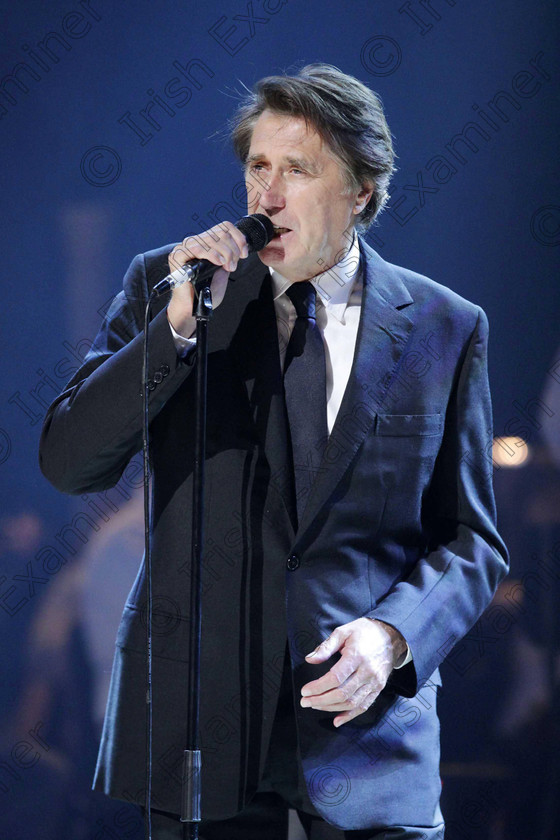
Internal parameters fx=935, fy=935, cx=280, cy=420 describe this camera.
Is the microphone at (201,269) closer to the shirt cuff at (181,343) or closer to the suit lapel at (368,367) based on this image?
the shirt cuff at (181,343)

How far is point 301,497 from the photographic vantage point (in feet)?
4.95

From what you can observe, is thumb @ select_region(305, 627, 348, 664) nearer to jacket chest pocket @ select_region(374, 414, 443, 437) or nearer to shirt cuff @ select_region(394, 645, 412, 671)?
shirt cuff @ select_region(394, 645, 412, 671)

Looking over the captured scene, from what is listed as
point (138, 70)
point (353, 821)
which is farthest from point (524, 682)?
point (138, 70)

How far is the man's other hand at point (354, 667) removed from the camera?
1.35 meters

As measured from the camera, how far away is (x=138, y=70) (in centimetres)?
235

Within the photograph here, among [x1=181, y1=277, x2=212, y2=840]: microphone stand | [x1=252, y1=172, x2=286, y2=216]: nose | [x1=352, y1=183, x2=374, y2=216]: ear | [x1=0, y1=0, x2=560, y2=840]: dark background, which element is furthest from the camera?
[x1=0, y1=0, x2=560, y2=840]: dark background

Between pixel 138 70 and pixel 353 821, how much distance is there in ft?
5.95

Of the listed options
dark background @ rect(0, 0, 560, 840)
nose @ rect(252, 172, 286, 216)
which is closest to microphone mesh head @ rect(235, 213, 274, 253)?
nose @ rect(252, 172, 286, 216)

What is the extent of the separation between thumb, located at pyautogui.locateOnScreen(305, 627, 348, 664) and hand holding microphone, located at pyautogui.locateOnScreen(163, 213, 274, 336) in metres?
0.53

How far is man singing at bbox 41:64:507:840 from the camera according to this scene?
1.43m

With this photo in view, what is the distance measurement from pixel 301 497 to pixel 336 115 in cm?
69

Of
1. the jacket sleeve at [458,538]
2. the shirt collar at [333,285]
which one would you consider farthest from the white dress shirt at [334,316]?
the jacket sleeve at [458,538]

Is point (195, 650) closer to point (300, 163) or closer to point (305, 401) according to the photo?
point (305, 401)

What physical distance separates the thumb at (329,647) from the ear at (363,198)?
80cm
